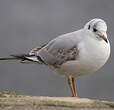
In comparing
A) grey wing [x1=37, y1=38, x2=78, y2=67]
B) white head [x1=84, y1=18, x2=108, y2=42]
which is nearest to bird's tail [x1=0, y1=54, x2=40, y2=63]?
grey wing [x1=37, y1=38, x2=78, y2=67]

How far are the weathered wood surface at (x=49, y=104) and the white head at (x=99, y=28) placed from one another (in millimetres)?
1207

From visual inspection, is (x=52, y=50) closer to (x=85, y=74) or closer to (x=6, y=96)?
(x=85, y=74)

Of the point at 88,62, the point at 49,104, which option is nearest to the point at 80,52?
the point at 88,62

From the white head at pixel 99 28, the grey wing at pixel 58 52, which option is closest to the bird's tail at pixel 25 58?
the grey wing at pixel 58 52

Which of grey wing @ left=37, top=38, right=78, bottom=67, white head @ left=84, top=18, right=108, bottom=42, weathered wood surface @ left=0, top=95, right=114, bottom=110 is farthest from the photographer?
grey wing @ left=37, top=38, right=78, bottom=67

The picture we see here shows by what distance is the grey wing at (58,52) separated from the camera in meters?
5.66

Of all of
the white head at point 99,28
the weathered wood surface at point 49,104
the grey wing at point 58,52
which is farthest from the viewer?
the grey wing at point 58,52

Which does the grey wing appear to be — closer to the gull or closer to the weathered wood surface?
the gull

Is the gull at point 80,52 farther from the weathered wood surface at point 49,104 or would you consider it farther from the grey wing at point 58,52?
the weathered wood surface at point 49,104

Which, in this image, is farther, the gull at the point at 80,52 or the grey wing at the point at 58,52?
the grey wing at the point at 58,52

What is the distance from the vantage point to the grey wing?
5662 millimetres

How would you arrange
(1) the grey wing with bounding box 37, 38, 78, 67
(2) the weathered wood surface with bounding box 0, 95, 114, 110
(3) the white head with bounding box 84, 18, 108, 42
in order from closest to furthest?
(2) the weathered wood surface with bounding box 0, 95, 114, 110 → (3) the white head with bounding box 84, 18, 108, 42 → (1) the grey wing with bounding box 37, 38, 78, 67

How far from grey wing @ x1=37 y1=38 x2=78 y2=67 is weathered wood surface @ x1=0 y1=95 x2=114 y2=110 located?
3.58ft

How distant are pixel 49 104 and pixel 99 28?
1.69m
